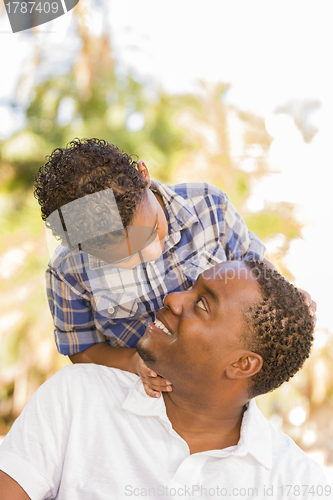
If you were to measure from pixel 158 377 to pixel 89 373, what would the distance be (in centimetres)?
25

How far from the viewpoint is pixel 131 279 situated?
1537 mm

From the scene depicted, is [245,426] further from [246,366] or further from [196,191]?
[196,191]

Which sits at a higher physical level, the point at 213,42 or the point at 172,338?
the point at 213,42

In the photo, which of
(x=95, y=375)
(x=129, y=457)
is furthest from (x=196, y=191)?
(x=129, y=457)

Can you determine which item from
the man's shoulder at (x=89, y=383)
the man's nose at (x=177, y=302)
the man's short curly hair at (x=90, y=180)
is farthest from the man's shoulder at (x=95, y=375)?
the man's short curly hair at (x=90, y=180)

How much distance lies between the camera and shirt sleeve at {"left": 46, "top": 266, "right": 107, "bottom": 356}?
1.52 metres

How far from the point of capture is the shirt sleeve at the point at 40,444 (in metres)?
1.14

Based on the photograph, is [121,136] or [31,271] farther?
[121,136]

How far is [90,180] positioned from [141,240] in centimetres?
26

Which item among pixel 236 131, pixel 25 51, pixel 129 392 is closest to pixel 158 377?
pixel 129 392

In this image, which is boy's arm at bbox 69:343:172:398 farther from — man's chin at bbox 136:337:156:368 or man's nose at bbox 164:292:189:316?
man's nose at bbox 164:292:189:316

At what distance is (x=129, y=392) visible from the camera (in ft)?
4.28

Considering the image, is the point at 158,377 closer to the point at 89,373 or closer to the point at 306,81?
the point at 89,373

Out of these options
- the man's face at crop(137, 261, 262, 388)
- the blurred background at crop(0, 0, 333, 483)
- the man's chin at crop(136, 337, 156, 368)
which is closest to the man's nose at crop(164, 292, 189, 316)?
the man's face at crop(137, 261, 262, 388)
